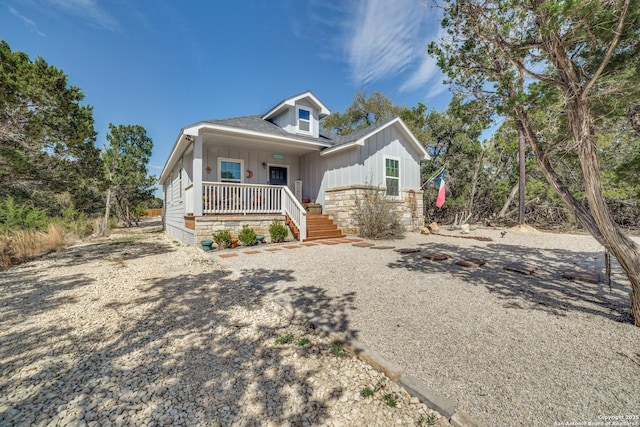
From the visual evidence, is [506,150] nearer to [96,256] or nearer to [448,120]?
[448,120]

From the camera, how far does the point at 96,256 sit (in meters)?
6.90

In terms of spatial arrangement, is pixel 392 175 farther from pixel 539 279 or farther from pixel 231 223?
pixel 539 279

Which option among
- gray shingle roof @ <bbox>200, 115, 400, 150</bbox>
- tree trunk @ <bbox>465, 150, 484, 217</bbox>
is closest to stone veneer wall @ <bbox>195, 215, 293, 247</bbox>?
gray shingle roof @ <bbox>200, 115, 400, 150</bbox>

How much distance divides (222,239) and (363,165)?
5.80m

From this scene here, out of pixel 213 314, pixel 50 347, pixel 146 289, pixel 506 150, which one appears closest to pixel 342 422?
pixel 213 314

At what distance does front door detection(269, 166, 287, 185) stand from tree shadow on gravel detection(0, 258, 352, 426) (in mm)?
8297

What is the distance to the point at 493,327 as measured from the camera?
99.0 inches

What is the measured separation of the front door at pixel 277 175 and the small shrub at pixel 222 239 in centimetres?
414

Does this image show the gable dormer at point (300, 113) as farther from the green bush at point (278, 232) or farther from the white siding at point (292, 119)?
the green bush at point (278, 232)

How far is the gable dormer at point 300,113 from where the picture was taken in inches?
426

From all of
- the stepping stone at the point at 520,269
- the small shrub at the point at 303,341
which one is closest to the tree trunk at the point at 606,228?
the stepping stone at the point at 520,269

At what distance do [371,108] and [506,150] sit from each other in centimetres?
1238

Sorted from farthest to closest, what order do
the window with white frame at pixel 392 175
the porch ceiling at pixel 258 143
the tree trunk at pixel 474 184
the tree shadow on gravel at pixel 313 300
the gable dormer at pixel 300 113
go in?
1. the tree trunk at pixel 474 184
2. the gable dormer at pixel 300 113
3. the window with white frame at pixel 392 175
4. the porch ceiling at pixel 258 143
5. the tree shadow on gravel at pixel 313 300

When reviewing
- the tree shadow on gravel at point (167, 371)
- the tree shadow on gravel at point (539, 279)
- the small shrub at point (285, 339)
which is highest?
the tree shadow on gravel at point (539, 279)
